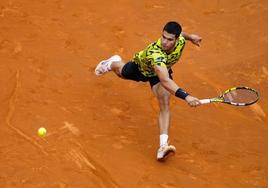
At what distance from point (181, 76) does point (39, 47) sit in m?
2.39

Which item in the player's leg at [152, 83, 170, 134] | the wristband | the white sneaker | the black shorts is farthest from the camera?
the white sneaker

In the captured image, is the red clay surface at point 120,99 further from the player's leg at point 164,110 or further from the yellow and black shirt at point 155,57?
the yellow and black shirt at point 155,57

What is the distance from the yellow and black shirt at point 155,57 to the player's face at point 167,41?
9cm

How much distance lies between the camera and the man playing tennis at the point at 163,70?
7207 millimetres

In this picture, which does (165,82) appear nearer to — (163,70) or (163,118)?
(163,70)

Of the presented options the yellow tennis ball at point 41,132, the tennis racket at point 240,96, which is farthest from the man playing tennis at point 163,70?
the yellow tennis ball at point 41,132

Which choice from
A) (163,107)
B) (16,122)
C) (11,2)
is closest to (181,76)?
(163,107)

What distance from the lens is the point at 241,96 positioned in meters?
7.74

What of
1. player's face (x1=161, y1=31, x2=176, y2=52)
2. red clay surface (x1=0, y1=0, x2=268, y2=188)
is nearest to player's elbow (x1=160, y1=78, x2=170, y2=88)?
player's face (x1=161, y1=31, x2=176, y2=52)

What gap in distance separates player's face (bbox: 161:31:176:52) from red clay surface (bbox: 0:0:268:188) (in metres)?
1.38

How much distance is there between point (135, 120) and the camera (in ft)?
28.0

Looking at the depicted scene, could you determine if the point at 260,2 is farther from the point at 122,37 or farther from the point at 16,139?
the point at 16,139

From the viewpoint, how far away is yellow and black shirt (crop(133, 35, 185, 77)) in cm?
736

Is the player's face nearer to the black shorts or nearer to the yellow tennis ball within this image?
the black shorts
